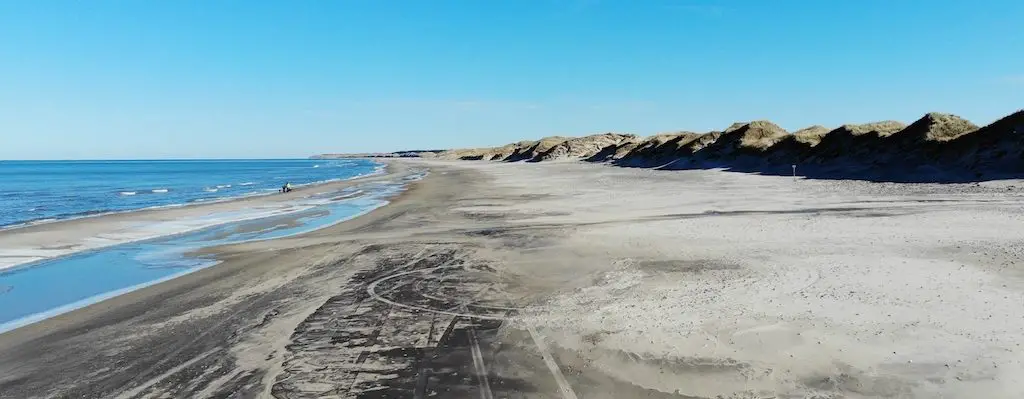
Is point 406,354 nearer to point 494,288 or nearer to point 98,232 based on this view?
point 494,288

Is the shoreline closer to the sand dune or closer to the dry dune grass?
the sand dune

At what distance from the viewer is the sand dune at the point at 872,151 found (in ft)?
92.8

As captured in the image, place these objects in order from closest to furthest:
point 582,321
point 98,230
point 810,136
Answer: point 582,321 → point 98,230 → point 810,136

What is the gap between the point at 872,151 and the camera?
39188 mm

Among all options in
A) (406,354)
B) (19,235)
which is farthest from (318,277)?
(19,235)

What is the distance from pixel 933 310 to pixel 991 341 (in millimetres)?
1230

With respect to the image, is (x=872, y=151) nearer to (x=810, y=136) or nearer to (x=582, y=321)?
(x=810, y=136)

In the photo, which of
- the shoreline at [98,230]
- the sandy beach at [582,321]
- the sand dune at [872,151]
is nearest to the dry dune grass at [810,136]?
the sand dune at [872,151]

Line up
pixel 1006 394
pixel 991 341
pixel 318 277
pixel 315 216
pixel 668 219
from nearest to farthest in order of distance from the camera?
pixel 1006 394 → pixel 991 341 → pixel 318 277 → pixel 668 219 → pixel 315 216

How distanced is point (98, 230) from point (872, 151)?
4547 cm

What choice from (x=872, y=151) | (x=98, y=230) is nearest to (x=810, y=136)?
(x=872, y=151)

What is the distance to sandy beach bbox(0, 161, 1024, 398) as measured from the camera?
19.5 feet

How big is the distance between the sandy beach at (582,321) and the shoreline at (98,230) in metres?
6.34

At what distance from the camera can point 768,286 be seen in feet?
30.2
